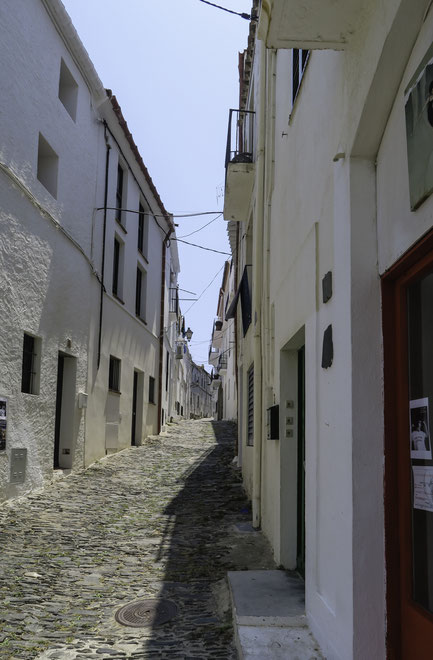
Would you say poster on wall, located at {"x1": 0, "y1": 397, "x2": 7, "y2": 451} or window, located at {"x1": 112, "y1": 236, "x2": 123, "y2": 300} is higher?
window, located at {"x1": 112, "y1": 236, "x2": 123, "y2": 300}

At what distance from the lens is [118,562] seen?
18.9 ft

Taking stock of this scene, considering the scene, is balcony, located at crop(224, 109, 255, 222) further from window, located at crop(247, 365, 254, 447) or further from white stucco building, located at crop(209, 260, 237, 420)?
white stucco building, located at crop(209, 260, 237, 420)

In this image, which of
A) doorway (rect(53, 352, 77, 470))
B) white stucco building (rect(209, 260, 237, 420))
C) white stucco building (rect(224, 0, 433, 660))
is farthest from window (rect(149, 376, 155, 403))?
white stucco building (rect(224, 0, 433, 660))

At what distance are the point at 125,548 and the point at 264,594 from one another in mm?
2350

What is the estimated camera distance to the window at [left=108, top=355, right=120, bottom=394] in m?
13.3

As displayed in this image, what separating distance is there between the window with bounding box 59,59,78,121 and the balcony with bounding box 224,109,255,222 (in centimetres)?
287

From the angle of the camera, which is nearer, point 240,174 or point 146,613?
point 146,613

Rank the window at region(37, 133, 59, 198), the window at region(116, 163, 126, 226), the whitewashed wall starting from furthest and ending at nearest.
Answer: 1. the window at region(116, 163, 126, 226)
2. the window at region(37, 133, 59, 198)
3. the whitewashed wall

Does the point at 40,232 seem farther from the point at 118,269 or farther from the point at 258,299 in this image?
the point at 118,269

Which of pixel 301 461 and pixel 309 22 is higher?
pixel 309 22

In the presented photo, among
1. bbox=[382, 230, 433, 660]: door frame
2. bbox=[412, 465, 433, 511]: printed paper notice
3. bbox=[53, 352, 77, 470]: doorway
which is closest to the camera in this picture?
bbox=[412, 465, 433, 511]: printed paper notice

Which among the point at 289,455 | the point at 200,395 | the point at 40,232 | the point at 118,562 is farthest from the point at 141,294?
the point at 200,395

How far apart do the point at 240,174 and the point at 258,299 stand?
2.91m

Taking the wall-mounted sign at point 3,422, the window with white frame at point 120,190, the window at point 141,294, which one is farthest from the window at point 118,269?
the wall-mounted sign at point 3,422
